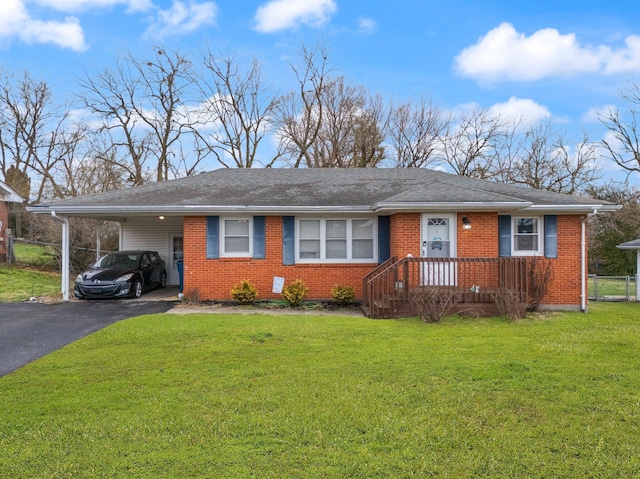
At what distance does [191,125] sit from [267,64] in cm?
676

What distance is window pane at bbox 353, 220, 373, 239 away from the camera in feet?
40.8

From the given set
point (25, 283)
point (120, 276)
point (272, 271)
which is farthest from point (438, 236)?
point (25, 283)

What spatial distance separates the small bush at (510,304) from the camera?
31.7 feet

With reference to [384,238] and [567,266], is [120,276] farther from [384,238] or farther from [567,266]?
[567,266]

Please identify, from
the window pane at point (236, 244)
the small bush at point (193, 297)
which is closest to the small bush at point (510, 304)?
the window pane at point (236, 244)

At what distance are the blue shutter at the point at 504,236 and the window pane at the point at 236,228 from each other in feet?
22.5

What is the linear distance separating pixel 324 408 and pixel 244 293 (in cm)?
777

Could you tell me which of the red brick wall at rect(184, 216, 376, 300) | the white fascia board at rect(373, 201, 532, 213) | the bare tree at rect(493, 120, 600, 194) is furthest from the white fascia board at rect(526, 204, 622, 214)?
the bare tree at rect(493, 120, 600, 194)

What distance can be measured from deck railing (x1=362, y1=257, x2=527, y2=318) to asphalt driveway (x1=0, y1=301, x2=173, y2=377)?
5.34 m

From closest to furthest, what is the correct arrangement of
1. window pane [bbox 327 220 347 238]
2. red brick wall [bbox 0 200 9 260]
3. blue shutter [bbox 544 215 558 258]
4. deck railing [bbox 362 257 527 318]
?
deck railing [bbox 362 257 527 318] → blue shutter [bbox 544 215 558 258] → window pane [bbox 327 220 347 238] → red brick wall [bbox 0 200 9 260]

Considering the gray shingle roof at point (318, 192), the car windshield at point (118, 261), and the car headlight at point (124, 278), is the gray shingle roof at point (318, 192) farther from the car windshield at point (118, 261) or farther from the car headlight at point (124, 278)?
the car headlight at point (124, 278)

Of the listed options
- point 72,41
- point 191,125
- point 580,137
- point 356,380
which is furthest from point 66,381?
point 580,137

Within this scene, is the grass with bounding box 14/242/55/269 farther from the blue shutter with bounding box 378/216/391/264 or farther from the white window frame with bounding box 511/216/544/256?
the white window frame with bounding box 511/216/544/256

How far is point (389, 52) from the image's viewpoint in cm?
1839
